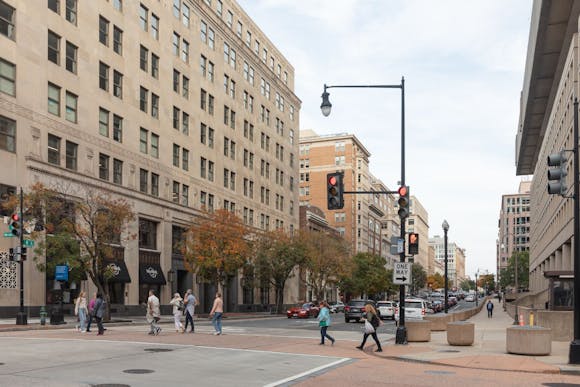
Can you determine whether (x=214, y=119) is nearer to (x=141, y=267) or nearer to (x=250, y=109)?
(x=250, y=109)

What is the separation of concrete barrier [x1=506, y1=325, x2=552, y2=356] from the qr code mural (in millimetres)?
28931

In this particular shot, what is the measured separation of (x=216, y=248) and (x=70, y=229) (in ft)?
49.8

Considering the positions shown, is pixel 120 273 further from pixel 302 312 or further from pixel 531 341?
pixel 531 341

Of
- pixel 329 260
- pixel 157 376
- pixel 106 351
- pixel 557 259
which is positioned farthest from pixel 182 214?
pixel 157 376

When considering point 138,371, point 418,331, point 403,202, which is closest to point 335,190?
point 403,202

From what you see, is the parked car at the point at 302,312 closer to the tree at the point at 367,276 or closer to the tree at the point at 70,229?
the tree at the point at 70,229

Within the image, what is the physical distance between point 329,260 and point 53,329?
4715 cm

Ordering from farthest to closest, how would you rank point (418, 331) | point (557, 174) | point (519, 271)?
point (519, 271) < point (418, 331) < point (557, 174)

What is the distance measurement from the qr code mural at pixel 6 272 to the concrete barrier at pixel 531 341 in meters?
28.9

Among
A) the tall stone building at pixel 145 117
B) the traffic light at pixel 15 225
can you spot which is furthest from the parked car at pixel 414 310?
the traffic light at pixel 15 225

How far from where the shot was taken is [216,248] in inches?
1972

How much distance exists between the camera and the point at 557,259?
59094 mm

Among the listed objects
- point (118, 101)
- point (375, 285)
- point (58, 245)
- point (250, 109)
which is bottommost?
point (375, 285)

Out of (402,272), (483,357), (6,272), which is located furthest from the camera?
(6,272)
